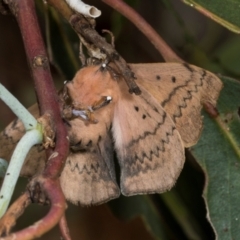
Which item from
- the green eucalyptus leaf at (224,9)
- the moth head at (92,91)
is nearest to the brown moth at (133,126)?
the moth head at (92,91)

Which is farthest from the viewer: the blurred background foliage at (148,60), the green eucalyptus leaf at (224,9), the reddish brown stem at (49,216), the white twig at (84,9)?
the blurred background foliage at (148,60)

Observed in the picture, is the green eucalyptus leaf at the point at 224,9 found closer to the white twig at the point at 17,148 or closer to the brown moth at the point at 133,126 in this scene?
the brown moth at the point at 133,126

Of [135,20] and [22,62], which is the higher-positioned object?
[135,20]

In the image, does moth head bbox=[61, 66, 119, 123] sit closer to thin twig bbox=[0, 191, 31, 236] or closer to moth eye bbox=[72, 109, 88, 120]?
moth eye bbox=[72, 109, 88, 120]

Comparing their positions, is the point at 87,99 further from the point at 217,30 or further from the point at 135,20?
the point at 217,30

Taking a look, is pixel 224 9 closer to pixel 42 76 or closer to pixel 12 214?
pixel 42 76

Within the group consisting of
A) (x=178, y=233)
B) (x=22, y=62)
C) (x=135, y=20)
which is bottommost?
(x=178, y=233)

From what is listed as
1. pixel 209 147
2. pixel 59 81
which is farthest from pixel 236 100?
pixel 59 81
